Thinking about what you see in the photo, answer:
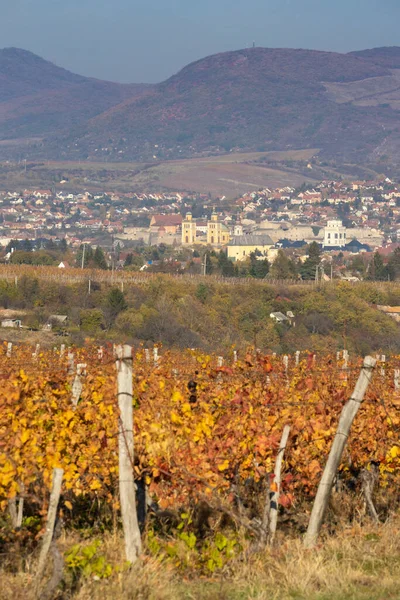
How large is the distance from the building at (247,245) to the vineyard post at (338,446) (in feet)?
413

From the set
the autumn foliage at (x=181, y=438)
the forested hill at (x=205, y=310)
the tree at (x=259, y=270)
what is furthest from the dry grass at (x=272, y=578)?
the tree at (x=259, y=270)

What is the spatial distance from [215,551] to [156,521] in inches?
42.0

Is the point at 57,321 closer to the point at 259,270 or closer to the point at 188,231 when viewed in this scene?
the point at 259,270

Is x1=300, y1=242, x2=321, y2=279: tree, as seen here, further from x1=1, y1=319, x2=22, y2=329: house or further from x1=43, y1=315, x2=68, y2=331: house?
x1=1, y1=319, x2=22, y2=329: house

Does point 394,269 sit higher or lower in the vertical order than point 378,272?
higher

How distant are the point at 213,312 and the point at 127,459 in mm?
43817

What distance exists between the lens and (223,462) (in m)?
7.36

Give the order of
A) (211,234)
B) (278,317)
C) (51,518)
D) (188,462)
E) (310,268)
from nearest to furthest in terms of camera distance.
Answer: (51,518) → (188,462) → (278,317) → (310,268) → (211,234)

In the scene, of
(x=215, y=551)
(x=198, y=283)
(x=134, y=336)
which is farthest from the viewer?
(x=198, y=283)

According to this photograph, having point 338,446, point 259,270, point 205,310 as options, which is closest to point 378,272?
point 259,270

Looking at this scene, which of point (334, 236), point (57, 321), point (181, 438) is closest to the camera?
point (181, 438)

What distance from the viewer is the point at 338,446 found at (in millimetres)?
6848

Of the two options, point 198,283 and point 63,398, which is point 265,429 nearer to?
point 63,398

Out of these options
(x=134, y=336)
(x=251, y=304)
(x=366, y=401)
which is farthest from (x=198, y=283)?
(x=366, y=401)
